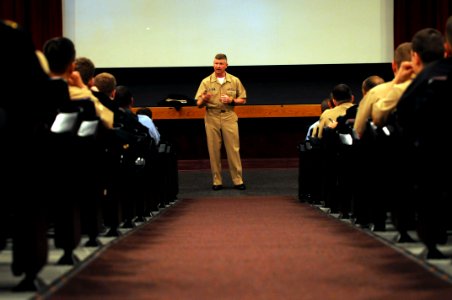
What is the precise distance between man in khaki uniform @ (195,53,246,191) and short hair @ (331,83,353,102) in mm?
3198

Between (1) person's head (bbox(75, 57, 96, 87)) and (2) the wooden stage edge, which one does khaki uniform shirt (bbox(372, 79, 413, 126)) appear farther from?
(2) the wooden stage edge

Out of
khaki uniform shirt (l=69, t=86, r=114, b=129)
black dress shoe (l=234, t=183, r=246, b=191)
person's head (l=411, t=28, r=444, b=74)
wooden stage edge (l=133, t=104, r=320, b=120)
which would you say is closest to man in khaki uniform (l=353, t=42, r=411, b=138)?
person's head (l=411, t=28, r=444, b=74)

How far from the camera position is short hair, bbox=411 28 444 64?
Result: 4523mm

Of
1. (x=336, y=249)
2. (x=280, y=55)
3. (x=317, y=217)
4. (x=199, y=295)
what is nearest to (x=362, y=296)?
(x=199, y=295)

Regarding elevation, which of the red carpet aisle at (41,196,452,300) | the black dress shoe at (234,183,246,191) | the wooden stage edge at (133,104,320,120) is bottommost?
the black dress shoe at (234,183,246,191)

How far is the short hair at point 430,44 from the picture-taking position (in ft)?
14.8

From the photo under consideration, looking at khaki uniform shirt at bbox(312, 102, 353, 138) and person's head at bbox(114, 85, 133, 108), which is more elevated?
person's head at bbox(114, 85, 133, 108)

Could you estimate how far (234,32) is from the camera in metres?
13.2

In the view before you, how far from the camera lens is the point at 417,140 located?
13.2 ft

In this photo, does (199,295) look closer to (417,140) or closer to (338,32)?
(417,140)

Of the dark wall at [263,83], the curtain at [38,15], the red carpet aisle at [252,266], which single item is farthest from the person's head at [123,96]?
the dark wall at [263,83]

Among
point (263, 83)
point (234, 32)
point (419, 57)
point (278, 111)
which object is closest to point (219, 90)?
point (278, 111)

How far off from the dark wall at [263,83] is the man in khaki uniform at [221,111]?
2.60m

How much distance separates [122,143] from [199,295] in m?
2.59
